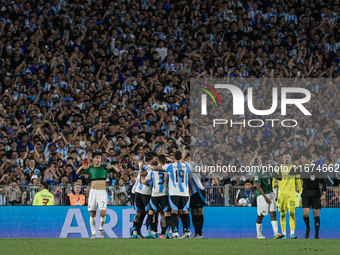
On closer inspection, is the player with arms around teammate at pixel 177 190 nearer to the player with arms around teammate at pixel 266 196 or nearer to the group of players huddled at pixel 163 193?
the group of players huddled at pixel 163 193

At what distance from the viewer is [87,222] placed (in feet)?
52.0

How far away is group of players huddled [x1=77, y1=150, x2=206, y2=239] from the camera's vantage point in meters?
13.2

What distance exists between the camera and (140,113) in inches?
759

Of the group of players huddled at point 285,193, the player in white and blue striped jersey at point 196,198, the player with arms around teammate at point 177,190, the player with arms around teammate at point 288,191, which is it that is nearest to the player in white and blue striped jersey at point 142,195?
the player with arms around teammate at point 177,190

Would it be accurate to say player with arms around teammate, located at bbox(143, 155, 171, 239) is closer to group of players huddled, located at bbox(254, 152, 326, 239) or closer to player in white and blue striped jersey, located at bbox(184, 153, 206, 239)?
player in white and blue striped jersey, located at bbox(184, 153, 206, 239)

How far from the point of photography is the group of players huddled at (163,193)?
13172 millimetres

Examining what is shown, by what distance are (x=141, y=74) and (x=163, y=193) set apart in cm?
758

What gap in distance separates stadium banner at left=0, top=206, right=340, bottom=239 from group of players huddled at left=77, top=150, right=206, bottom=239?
6.33ft

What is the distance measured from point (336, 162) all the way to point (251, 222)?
11.9 ft

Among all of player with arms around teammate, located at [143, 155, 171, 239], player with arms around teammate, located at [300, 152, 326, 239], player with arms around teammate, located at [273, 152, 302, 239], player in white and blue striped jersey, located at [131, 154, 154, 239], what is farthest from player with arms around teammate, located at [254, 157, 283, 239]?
player in white and blue striped jersey, located at [131, 154, 154, 239]

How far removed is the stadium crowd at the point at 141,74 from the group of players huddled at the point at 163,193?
2.20 metres

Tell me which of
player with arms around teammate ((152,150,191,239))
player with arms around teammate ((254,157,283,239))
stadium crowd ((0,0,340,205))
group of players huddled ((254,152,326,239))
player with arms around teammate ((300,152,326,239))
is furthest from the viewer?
stadium crowd ((0,0,340,205))

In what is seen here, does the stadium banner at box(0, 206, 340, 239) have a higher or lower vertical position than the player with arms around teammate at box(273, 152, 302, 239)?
lower

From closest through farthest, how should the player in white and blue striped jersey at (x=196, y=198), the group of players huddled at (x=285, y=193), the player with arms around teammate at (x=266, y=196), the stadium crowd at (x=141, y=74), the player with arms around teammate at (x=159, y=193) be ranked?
the player with arms around teammate at (x=159, y=193) → the player in white and blue striped jersey at (x=196, y=198) → the player with arms around teammate at (x=266, y=196) → the group of players huddled at (x=285, y=193) → the stadium crowd at (x=141, y=74)
